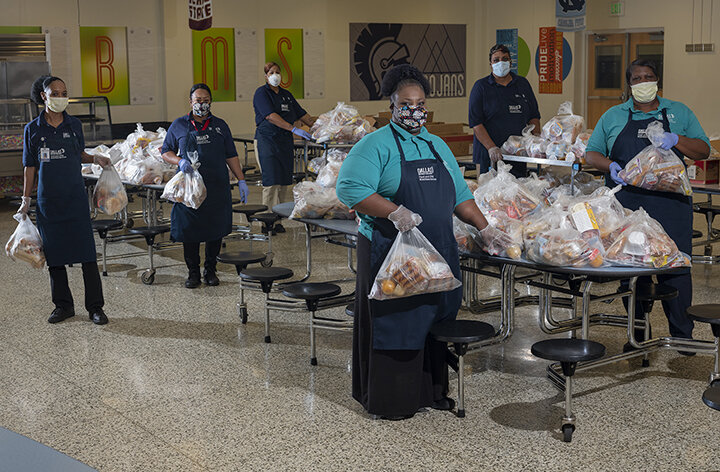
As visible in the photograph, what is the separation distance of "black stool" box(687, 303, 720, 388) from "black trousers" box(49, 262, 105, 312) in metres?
3.37

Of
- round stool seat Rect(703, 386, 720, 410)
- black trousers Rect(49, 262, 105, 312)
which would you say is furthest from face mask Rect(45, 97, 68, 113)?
round stool seat Rect(703, 386, 720, 410)

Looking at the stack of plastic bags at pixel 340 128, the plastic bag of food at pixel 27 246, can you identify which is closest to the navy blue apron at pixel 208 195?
the plastic bag of food at pixel 27 246

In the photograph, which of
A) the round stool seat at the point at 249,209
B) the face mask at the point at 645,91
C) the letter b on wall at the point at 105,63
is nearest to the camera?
the face mask at the point at 645,91

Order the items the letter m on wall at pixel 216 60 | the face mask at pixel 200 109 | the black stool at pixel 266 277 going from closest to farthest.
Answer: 1. the black stool at pixel 266 277
2. the face mask at pixel 200 109
3. the letter m on wall at pixel 216 60

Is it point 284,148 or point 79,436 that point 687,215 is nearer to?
point 79,436

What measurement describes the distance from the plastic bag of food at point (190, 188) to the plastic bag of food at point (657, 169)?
291 centimetres

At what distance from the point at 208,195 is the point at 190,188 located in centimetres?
19

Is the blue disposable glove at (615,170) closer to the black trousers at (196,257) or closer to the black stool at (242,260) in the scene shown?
the black stool at (242,260)

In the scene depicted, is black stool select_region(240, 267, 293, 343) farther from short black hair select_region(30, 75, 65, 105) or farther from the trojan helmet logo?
the trojan helmet logo

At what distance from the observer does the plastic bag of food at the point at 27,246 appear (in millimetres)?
5227

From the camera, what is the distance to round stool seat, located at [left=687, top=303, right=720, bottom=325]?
150 inches

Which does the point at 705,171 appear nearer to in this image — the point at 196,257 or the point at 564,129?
the point at 564,129

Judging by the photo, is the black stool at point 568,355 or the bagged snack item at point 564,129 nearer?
the black stool at point 568,355

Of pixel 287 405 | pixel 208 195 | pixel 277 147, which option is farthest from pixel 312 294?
pixel 277 147
